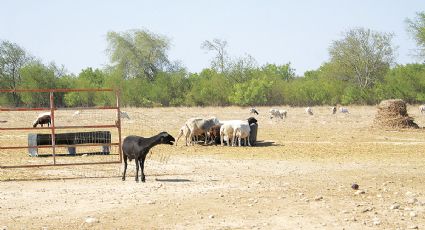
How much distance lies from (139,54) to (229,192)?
71529 mm

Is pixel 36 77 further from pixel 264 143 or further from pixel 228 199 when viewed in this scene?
pixel 228 199

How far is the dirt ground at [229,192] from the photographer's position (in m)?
9.64

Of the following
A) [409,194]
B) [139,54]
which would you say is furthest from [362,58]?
[409,194]

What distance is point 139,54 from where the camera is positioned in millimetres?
82125

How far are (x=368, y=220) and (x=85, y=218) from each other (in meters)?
4.74

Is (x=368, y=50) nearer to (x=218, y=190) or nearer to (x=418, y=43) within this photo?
(x=418, y=43)

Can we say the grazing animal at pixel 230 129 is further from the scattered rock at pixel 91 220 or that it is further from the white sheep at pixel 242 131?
the scattered rock at pixel 91 220

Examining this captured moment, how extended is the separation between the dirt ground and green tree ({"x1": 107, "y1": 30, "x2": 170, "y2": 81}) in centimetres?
6126

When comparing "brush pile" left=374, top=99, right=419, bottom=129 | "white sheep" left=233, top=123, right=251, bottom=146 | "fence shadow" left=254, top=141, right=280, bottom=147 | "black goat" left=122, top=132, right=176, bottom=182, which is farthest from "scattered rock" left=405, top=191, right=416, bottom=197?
"brush pile" left=374, top=99, right=419, bottom=129

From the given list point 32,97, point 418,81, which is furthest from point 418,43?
point 32,97

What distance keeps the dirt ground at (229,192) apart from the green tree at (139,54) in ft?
201

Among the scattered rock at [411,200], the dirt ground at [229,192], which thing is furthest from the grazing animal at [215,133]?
the scattered rock at [411,200]

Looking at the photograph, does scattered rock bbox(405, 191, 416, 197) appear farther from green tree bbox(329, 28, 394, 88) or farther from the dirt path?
green tree bbox(329, 28, 394, 88)

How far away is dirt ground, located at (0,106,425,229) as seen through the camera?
31.6 feet
